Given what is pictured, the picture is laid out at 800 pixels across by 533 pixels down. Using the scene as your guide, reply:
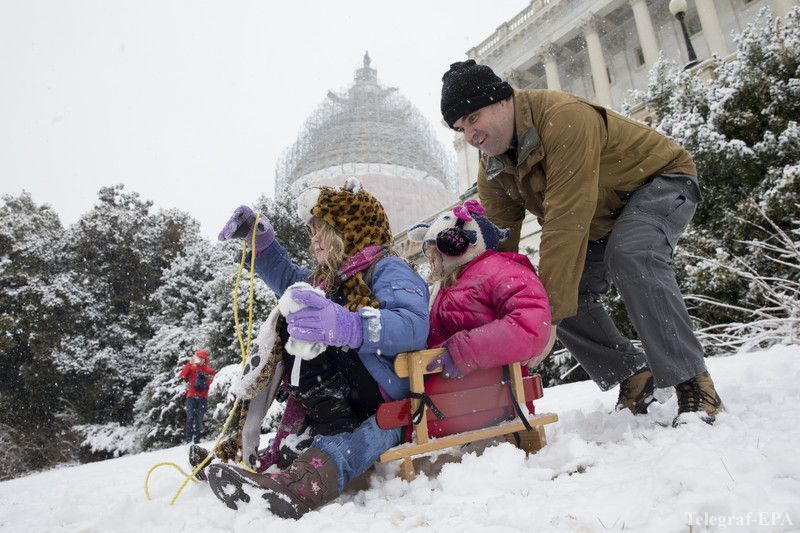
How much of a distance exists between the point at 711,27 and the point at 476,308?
829 inches

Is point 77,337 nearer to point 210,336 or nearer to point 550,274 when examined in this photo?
point 210,336

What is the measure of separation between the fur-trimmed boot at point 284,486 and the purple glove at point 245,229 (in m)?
1.09

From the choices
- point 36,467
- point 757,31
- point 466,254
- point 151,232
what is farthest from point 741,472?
point 151,232

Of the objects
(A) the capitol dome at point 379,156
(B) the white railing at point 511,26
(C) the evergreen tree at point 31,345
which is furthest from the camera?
(A) the capitol dome at point 379,156

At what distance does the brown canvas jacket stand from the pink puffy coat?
0.13 metres

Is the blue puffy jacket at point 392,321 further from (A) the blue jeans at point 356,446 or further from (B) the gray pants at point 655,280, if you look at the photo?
(B) the gray pants at point 655,280

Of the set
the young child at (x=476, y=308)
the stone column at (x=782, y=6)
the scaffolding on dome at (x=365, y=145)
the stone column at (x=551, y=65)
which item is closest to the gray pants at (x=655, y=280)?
the young child at (x=476, y=308)

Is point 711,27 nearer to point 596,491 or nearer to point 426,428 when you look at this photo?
point 426,428

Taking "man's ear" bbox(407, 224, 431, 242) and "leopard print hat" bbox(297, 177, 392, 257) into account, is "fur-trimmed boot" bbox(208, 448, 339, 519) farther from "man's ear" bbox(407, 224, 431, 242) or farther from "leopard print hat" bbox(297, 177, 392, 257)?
"man's ear" bbox(407, 224, 431, 242)

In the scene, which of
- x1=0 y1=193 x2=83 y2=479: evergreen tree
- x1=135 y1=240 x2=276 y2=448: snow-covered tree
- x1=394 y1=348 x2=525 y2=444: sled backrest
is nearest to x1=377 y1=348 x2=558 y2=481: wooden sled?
x1=394 y1=348 x2=525 y2=444: sled backrest

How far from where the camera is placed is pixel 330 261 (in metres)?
2.14

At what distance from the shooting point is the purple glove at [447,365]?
71.5 inches

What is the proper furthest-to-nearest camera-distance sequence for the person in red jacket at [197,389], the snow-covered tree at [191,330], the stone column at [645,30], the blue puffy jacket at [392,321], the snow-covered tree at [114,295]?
the stone column at [645,30], the snow-covered tree at [114,295], the snow-covered tree at [191,330], the person in red jacket at [197,389], the blue puffy jacket at [392,321]

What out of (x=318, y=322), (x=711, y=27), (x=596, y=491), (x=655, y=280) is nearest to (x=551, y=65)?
(x=711, y=27)
